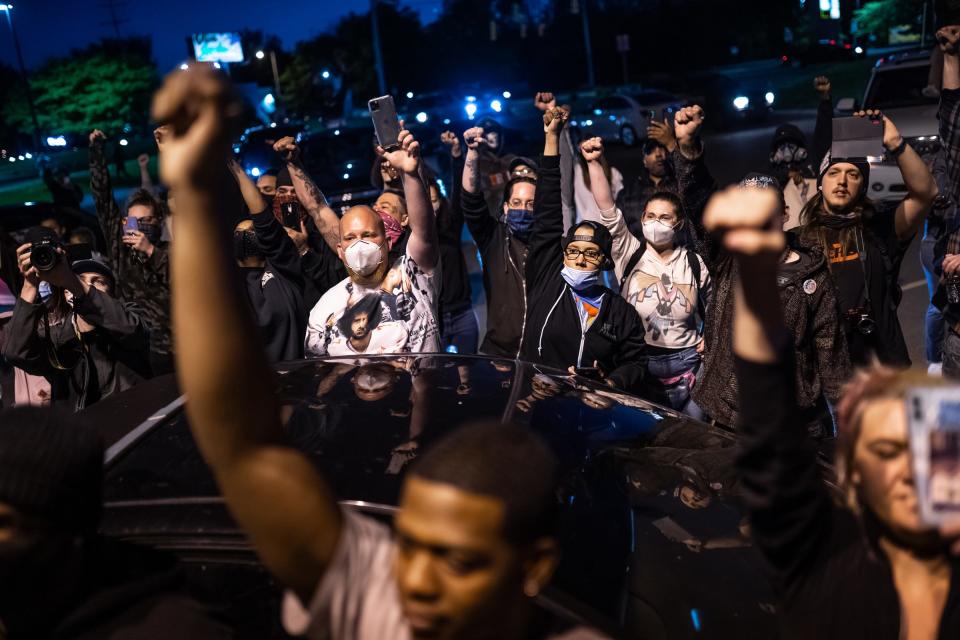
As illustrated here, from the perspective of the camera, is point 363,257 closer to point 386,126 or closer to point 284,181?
point 386,126

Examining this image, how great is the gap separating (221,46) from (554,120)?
45513 millimetres

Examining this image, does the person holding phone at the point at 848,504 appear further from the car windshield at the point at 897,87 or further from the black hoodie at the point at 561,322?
the car windshield at the point at 897,87

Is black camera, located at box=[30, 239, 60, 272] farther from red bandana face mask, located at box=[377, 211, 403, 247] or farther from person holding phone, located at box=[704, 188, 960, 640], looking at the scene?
person holding phone, located at box=[704, 188, 960, 640]

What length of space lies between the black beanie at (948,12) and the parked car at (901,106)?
6.07m

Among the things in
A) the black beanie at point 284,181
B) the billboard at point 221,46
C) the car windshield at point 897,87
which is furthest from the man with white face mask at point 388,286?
the billboard at point 221,46

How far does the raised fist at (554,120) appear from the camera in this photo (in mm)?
5117

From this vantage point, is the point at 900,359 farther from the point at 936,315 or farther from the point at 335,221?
the point at 335,221

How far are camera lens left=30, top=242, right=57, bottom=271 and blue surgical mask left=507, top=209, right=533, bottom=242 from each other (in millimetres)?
2677

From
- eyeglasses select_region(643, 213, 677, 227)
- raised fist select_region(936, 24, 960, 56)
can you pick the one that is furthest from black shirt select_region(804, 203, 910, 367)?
raised fist select_region(936, 24, 960, 56)

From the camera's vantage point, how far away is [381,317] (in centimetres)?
429

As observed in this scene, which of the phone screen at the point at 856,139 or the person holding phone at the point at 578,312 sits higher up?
the phone screen at the point at 856,139

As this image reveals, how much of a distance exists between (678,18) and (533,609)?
57931mm

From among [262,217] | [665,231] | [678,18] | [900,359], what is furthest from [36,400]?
[678,18]

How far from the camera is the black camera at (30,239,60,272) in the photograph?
4.18 m
